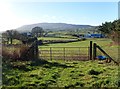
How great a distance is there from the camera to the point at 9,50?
747 inches

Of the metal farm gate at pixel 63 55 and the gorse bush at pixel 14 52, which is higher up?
the gorse bush at pixel 14 52

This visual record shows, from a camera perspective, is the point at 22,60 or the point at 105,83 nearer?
the point at 105,83

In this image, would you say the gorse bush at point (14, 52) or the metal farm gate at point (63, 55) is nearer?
the gorse bush at point (14, 52)

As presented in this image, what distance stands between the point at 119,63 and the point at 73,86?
7.86 m

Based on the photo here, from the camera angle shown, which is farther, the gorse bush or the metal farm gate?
the metal farm gate

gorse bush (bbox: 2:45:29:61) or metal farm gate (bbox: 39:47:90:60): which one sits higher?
gorse bush (bbox: 2:45:29:61)

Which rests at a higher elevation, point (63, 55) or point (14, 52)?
point (14, 52)

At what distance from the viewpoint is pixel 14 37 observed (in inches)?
1801

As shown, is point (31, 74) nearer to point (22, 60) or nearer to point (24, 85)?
point (24, 85)

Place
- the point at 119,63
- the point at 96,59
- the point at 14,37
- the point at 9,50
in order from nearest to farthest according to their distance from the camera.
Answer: the point at 119,63
the point at 9,50
the point at 96,59
the point at 14,37

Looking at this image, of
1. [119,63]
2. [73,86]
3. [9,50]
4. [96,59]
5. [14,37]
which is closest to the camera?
[73,86]

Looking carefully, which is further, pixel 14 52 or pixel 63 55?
pixel 63 55

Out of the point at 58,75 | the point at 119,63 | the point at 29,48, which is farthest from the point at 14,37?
the point at 58,75

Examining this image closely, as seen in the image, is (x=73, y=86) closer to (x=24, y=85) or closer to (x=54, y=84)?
(x=54, y=84)
